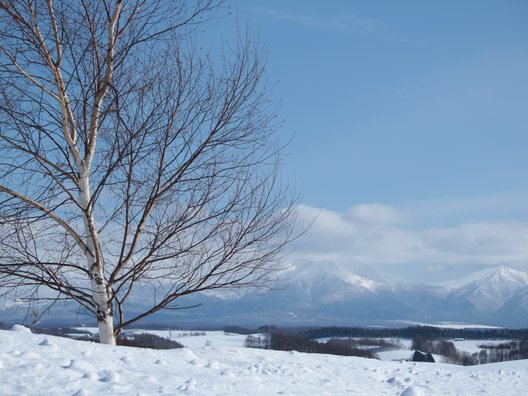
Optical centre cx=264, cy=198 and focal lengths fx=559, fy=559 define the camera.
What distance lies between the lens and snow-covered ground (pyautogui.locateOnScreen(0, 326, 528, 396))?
17.7 ft

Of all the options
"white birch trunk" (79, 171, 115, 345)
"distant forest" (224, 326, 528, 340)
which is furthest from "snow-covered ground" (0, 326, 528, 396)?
"distant forest" (224, 326, 528, 340)

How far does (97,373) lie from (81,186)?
271 centimetres

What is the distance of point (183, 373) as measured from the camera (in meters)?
6.34

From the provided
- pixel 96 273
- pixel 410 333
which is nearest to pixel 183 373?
pixel 96 273

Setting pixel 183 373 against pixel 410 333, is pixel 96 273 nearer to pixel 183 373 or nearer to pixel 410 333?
pixel 183 373

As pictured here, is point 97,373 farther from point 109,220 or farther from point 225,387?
point 109,220

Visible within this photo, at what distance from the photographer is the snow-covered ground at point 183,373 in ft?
17.7

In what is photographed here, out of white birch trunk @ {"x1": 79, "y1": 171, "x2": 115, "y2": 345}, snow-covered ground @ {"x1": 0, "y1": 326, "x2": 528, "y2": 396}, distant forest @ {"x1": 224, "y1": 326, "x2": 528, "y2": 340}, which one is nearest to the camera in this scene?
snow-covered ground @ {"x1": 0, "y1": 326, "x2": 528, "y2": 396}

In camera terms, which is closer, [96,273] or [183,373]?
[183,373]

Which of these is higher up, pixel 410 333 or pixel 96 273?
Result: pixel 96 273

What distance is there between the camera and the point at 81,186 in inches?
294

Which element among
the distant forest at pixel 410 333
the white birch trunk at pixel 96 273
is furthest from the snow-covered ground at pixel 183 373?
the distant forest at pixel 410 333

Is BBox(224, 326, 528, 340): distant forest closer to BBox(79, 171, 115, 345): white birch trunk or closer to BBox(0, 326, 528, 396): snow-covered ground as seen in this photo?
BBox(0, 326, 528, 396): snow-covered ground

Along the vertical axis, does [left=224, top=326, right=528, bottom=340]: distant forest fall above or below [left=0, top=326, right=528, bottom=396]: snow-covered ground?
below
